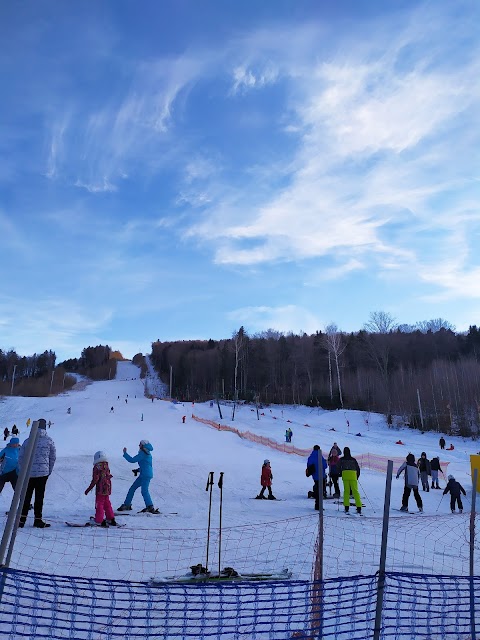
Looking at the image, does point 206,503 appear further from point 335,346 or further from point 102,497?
point 335,346

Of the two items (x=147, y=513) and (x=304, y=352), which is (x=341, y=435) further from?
(x=304, y=352)

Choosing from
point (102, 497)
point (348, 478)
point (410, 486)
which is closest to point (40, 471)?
point (102, 497)

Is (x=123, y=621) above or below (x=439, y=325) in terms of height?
below

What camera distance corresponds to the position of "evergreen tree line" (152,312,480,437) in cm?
5484

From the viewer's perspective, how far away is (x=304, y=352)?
8650 centimetres

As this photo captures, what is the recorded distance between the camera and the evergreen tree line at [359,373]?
5484cm

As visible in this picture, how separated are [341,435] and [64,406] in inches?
1338

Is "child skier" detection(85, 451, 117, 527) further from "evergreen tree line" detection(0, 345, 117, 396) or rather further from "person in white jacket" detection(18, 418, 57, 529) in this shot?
"evergreen tree line" detection(0, 345, 117, 396)

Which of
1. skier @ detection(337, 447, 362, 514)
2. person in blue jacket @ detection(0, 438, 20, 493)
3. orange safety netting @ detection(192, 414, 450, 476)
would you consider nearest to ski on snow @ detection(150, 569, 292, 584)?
person in blue jacket @ detection(0, 438, 20, 493)

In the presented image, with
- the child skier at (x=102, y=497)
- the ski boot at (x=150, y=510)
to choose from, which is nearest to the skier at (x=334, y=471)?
the ski boot at (x=150, y=510)

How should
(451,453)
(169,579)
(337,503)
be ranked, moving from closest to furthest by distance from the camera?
(169,579), (337,503), (451,453)

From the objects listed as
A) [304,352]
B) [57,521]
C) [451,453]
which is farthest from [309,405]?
[57,521]

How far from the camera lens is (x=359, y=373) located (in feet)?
239

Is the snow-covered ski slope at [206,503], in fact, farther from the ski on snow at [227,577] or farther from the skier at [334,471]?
the skier at [334,471]
